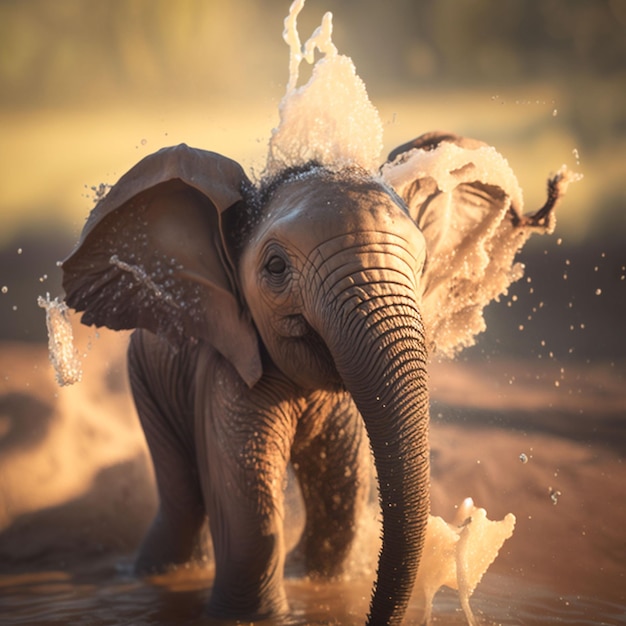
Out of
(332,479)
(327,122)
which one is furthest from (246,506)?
(327,122)

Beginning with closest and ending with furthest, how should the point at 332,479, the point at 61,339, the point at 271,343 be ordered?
the point at 271,343 → the point at 61,339 → the point at 332,479

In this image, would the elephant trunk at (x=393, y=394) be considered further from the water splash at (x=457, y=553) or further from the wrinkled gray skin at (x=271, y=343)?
the water splash at (x=457, y=553)

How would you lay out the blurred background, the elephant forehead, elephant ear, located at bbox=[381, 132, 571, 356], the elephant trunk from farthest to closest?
the blurred background, elephant ear, located at bbox=[381, 132, 571, 356], the elephant forehead, the elephant trunk

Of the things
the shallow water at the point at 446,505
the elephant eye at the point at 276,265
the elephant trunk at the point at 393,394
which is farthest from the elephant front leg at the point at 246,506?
the elephant trunk at the point at 393,394

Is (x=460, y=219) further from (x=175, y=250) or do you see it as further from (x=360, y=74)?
(x=360, y=74)

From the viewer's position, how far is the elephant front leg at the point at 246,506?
9.70 ft

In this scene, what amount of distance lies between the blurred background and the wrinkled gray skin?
2673 mm

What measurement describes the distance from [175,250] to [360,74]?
339cm

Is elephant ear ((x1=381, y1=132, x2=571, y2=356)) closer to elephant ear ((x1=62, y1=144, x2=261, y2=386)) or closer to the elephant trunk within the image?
elephant ear ((x1=62, y1=144, x2=261, y2=386))

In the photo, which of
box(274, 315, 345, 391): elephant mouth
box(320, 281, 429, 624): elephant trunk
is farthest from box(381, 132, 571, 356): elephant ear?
box(320, 281, 429, 624): elephant trunk

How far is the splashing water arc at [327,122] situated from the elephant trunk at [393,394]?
0.53m

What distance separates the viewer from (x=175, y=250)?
2.96 m

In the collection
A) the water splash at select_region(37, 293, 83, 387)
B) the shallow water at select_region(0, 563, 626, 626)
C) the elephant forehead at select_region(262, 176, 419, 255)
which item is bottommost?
the shallow water at select_region(0, 563, 626, 626)

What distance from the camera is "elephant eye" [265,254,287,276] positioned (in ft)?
8.82
